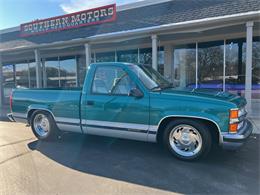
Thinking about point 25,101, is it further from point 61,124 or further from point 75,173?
point 75,173

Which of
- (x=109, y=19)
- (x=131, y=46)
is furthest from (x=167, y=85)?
(x=131, y=46)

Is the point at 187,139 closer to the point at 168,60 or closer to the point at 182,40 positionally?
the point at 182,40

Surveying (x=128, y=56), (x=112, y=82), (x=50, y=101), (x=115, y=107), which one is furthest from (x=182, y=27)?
(x=128, y=56)

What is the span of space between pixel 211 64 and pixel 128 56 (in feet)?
15.7

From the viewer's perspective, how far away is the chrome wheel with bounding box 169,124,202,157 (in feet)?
13.6

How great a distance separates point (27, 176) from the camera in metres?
3.77

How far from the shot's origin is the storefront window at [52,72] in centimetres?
1652

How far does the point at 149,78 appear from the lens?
4.77 metres

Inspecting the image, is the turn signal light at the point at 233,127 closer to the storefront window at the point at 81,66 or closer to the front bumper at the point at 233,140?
the front bumper at the point at 233,140

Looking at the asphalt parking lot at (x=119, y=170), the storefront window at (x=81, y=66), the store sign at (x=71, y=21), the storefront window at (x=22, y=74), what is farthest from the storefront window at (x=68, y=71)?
the asphalt parking lot at (x=119, y=170)

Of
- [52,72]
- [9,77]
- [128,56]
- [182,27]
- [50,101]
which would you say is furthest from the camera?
[9,77]

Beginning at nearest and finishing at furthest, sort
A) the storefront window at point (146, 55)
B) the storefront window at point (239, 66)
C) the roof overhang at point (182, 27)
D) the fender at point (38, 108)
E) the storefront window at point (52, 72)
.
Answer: the fender at point (38, 108)
the roof overhang at point (182, 27)
the storefront window at point (239, 66)
the storefront window at point (146, 55)
the storefront window at point (52, 72)

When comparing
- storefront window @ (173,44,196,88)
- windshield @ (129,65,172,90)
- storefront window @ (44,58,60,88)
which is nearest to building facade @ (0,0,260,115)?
storefront window @ (173,44,196,88)

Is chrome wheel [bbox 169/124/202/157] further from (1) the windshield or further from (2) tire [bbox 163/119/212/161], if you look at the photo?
(1) the windshield
